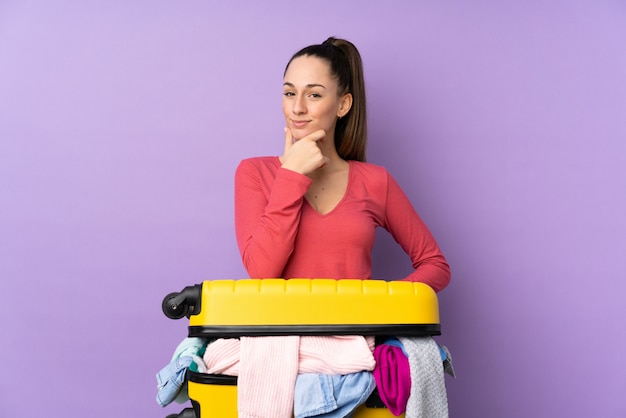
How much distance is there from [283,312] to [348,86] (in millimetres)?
891

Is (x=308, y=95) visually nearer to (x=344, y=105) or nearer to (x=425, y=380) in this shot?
(x=344, y=105)

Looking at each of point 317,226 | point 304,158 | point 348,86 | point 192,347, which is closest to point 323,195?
point 317,226

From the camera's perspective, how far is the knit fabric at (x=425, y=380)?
1421mm

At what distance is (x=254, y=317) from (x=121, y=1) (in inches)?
64.4

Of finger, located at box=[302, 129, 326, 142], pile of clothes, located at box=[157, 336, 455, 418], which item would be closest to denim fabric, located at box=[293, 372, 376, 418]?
pile of clothes, located at box=[157, 336, 455, 418]

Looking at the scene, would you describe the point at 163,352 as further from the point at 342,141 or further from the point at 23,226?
the point at 342,141

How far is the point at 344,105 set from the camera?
2127mm

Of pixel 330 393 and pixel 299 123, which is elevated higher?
pixel 299 123

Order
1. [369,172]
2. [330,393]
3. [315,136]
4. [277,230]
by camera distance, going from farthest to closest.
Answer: [369,172], [315,136], [277,230], [330,393]

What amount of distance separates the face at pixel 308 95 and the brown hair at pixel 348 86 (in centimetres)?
3

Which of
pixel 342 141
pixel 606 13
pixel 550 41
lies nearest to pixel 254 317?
pixel 342 141

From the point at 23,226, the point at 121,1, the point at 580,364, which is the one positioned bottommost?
the point at 580,364

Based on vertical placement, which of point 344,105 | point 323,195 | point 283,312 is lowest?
point 283,312

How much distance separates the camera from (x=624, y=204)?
2646 millimetres
